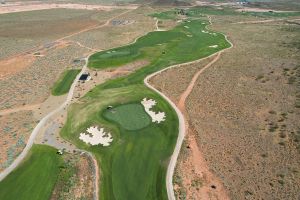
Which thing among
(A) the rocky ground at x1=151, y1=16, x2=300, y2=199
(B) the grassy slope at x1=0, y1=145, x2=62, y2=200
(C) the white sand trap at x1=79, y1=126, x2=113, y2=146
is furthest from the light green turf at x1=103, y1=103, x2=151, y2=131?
(B) the grassy slope at x1=0, y1=145, x2=62, y2=200

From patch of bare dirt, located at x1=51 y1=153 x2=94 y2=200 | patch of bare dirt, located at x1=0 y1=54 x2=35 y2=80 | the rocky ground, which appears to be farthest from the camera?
patch of bare dirt, located at x1=0 y1=54 x2=35 y2=80

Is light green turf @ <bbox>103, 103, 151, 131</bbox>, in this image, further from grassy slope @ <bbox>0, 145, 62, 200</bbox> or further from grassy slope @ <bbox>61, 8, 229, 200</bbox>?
grassy slope @ <bbox>0, 145, 62, 200</bbox>

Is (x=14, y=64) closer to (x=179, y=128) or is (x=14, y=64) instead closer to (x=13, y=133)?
(x=13, y=133)

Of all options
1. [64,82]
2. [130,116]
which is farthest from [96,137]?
[64,82]

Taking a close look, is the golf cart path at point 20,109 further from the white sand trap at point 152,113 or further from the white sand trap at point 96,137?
the white sand trap at point 152,113

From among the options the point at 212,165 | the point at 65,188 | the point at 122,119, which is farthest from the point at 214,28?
the point at 65,188

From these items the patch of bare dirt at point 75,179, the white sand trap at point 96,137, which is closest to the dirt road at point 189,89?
the white sand trap at point 96,137
